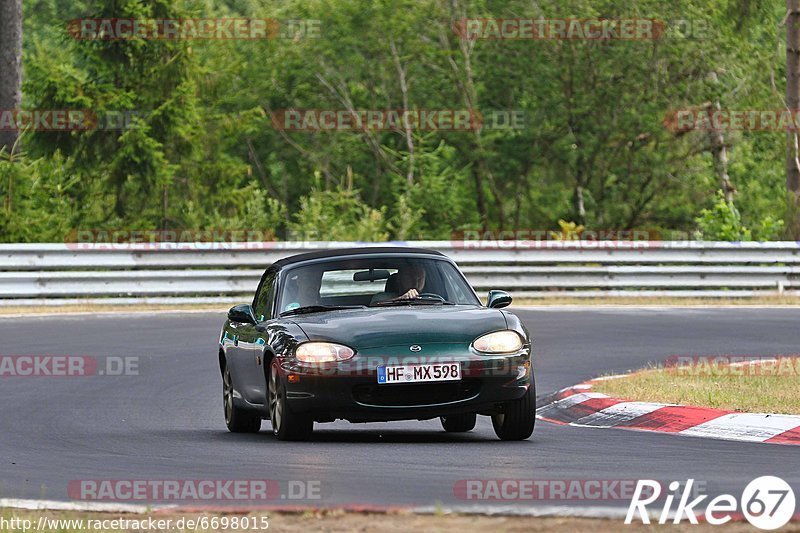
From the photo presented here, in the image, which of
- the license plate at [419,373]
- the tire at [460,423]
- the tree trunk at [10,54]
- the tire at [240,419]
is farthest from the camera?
the tree trunk at [10,54]

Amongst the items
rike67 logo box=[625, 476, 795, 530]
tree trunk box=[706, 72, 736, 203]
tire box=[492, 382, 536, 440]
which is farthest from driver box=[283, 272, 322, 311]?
tree trunk box=[706, 72, 736, 203]

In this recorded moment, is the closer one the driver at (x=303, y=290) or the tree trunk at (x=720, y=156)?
the driver at (x=303, y=290)

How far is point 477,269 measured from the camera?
83.8 feet

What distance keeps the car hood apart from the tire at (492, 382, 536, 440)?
0.49m

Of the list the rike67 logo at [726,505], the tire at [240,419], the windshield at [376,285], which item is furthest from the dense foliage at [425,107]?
the rike67 logo at [726,505]

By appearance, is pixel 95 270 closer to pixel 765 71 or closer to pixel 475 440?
pixel 475 440

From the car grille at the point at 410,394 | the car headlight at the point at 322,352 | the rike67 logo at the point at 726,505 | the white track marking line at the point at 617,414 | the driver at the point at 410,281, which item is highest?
the driver at the point at 410,281

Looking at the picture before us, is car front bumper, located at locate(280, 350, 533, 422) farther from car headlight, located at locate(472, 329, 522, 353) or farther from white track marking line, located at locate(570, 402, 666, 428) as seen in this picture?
white track marking line, located at locate(570, 402, 666, 428)

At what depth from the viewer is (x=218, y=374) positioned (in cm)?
1636

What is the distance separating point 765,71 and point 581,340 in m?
23.9

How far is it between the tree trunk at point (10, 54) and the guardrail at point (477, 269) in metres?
6.09

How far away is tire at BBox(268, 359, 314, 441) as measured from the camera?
10.6 meters

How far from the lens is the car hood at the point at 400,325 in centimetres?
1033

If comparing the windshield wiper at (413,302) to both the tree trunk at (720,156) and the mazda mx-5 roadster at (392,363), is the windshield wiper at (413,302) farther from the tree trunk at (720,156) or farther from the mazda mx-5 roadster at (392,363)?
the tree trunk at (720,156)
